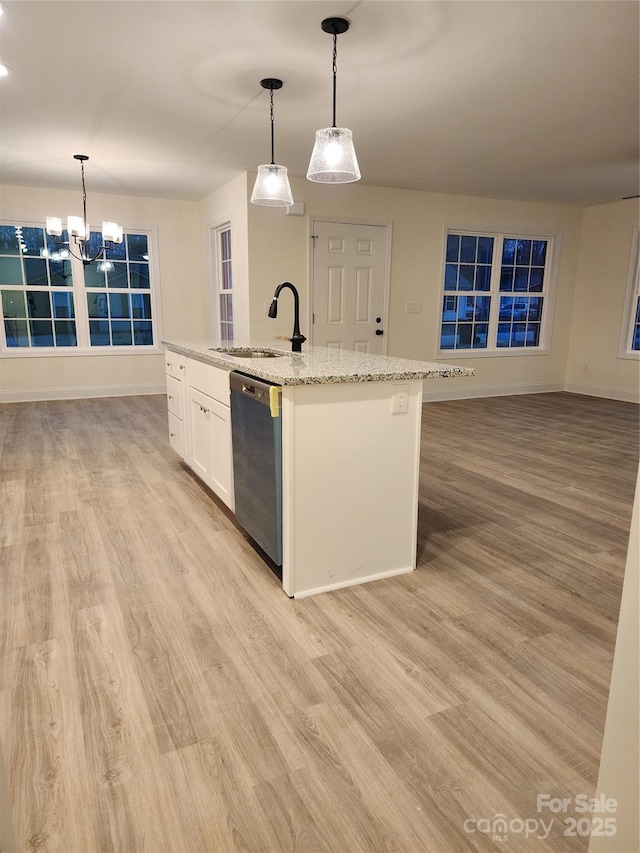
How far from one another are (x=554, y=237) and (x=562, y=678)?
6966 mm

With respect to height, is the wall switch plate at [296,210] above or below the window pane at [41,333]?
above

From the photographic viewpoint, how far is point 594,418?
233 inches

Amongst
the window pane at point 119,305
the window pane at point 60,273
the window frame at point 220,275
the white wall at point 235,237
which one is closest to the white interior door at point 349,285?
the white wall at point 235,237

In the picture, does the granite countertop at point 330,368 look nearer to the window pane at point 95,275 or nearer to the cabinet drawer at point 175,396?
the cabinet drawer at point 175,396

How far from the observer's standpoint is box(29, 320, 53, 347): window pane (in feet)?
21.7

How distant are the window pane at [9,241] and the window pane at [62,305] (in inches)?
25.1

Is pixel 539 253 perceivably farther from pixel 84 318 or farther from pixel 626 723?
pixel 626 723

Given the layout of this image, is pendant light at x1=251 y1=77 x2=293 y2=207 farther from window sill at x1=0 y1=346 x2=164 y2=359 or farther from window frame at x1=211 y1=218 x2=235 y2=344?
window sill at x1=0 y1=346 x2=164 y2=359

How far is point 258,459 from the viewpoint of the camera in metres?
2.43

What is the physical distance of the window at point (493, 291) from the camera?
6.97 m

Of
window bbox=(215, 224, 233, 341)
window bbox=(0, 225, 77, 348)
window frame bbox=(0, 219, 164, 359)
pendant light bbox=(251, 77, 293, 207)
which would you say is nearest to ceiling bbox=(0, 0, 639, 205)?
pendant light bbox=(251, 77, 293, 207)

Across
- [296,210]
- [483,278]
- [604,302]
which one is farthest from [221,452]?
[604,302]

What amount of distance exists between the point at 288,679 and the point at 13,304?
6360 mm

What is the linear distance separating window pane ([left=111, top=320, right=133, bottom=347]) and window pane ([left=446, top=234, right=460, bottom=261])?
4.25 meters
